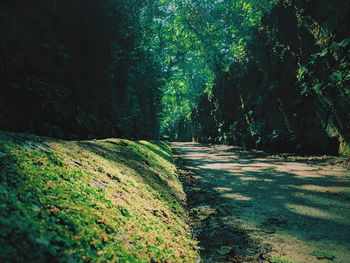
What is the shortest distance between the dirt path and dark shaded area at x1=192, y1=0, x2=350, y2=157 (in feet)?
13.4

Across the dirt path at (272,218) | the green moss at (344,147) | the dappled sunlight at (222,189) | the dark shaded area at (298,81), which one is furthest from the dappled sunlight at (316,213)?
the dark shaded area at (298,81)

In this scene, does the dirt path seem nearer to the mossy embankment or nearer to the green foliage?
the green foliage

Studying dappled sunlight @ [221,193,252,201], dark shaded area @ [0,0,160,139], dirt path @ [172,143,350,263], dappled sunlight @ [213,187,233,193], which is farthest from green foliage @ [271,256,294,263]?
dark shaded area @ [0,0,160,139]

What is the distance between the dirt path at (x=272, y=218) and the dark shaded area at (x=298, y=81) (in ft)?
13.4

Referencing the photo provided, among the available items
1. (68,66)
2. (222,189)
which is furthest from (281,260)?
(68,66)

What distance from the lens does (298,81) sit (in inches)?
364

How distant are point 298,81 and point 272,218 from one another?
8714 millimetres

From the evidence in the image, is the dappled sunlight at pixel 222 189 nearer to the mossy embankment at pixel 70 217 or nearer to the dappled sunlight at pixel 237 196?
the dappled sunlight at pixel 237 196

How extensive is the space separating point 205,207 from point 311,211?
4.27ft

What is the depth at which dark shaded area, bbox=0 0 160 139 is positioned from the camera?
3.30 metres

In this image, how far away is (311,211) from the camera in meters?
2.59

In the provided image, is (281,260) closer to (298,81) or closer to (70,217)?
(70,217)

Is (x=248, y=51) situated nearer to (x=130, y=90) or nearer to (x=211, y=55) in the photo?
(x=211, y=55)

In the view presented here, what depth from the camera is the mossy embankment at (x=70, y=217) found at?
76cm
